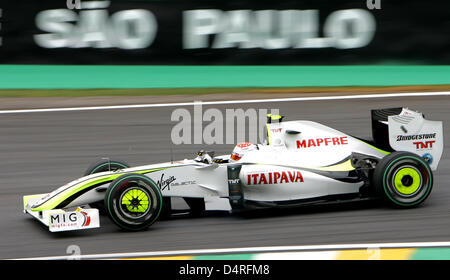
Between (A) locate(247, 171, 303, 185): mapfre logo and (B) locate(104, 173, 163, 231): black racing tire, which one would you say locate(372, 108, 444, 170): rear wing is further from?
(B) locate(104, 173, 163, 231): black racing tire

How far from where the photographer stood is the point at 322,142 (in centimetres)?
863

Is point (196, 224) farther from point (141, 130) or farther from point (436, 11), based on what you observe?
point (436, 11)

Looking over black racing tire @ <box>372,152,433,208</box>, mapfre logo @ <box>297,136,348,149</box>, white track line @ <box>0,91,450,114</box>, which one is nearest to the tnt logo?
black racing tire @ <box>372,152,433,208</box>

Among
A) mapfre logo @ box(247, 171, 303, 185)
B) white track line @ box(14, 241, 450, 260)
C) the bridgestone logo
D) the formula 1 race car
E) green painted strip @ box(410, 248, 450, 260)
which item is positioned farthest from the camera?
the bridgestone logo

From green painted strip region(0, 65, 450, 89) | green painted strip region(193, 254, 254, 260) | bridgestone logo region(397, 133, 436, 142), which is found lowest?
green painted strip region(193, 254, 254, 260)

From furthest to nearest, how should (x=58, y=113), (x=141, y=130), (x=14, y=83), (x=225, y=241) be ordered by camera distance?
1. (x=14, y=83)
2. (x=58, y=113)
3. (x=141, y=130)
4. (x=225, y=241)

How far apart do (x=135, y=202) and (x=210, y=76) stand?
758 cm

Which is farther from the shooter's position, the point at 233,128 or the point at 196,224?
the point at 233,128

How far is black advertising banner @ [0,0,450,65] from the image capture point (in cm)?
1494

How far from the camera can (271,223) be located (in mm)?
8219

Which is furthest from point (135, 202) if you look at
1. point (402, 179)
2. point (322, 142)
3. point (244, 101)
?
point (244, 101)

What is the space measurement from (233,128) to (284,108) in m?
1.15

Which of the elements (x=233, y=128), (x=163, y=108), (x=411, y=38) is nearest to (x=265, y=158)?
(x=233, y=128)

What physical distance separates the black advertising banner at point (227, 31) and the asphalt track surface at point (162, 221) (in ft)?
5.59
